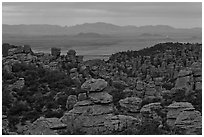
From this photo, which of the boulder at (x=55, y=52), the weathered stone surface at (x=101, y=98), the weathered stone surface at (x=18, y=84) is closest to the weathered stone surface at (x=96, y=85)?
the weathered stone surface at (x=101, y=98)

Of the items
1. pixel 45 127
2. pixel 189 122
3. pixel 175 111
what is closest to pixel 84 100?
pixel 45 127

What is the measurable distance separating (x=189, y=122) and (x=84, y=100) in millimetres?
3550

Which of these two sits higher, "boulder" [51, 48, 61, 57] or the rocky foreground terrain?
"boulder" [51, 48, 61, 57]

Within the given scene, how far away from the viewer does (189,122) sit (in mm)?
14258

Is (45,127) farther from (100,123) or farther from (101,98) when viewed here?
(101,98)

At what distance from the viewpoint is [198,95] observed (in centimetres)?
2069

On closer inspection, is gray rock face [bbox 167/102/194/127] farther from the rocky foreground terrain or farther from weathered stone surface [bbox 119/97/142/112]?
weathered stone surface [bbox 119/97/142/112]

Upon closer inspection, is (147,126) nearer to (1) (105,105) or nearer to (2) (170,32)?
(1) (105,105)

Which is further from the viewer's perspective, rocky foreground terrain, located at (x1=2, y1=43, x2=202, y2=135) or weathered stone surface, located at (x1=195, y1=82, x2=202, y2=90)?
weathered stone surface, located at (x1=195, y1=82, x2=202, y2=90)

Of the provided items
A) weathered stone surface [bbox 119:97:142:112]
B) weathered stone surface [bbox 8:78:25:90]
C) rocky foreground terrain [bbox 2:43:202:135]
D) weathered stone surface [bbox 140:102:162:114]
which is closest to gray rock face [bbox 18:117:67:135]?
rocky foreground terrain [bbox 2:43:202:135]

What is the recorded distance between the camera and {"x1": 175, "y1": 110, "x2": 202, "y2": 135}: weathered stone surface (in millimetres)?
13977

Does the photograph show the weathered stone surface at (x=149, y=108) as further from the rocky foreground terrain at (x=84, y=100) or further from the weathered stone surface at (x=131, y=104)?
the weathered stone surface at (x=131, y=104)

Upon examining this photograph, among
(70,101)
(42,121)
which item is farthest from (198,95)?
(42,121)

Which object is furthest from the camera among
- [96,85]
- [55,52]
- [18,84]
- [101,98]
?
[55,52]
